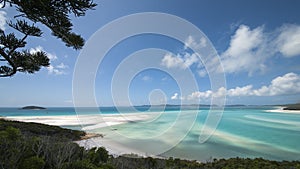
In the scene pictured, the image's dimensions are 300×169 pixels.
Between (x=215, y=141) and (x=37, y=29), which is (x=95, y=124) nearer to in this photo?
(x=215, y=141)

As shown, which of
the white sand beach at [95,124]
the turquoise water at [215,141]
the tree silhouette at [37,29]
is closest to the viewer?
the tree silhouette at [37,29]

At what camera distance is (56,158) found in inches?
78.3

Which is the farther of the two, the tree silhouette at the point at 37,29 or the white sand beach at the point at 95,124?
the white sand beach at the point at 95,124

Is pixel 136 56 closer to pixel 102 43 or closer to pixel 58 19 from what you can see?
pixel 102 43

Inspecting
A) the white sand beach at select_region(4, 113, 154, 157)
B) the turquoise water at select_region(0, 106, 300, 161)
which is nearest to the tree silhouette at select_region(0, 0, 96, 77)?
the white sand beach at select_region(4, 113, 154, 157)

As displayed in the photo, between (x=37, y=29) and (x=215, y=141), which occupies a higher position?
(x=37, y=29)

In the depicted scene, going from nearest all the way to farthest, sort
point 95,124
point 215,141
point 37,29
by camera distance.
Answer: point 37,29
point 215,141
point 95,124

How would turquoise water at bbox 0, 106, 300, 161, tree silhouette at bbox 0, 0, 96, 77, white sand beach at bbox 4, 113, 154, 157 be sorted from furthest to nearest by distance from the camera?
turquoise water at bbox 0, 106, 300, 161 < white sand beach at bbox 4, 113, 154, 157 < tree silhouette at bbox 0, 0, 96, 77

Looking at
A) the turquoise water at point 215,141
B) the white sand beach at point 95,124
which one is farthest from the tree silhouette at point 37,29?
the turquoise water at point 215,141

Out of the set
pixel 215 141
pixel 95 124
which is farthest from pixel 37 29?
pixel 95 124

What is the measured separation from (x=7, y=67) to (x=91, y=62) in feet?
9.02

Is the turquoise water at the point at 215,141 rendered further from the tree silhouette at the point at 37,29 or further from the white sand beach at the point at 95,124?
the tree silhouette at the point at 37,29

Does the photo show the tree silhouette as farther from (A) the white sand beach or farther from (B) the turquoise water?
(B) the turquoise water

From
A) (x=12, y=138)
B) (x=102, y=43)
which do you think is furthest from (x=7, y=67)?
(x=12, y=138)
